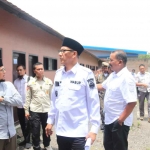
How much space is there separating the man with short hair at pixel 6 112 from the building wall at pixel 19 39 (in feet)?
10.2

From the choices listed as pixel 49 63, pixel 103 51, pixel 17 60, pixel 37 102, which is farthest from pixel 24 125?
pixel 103 51

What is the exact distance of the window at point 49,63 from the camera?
33.2 ft

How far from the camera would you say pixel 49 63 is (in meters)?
10.6

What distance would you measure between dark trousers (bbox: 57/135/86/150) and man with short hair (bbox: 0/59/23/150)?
0.87 meters

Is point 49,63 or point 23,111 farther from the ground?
point 49,63

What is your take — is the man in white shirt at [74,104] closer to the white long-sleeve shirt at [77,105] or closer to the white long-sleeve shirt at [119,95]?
the white long-sleeve shirt at [77,105]

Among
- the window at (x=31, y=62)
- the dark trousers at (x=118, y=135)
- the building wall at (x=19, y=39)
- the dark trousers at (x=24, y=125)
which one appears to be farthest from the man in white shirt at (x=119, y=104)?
the window at (x=31, y=62)

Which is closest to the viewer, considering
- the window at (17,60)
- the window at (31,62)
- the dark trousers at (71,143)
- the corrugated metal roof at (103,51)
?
the dark trousers at (71,143)

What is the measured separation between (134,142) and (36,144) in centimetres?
236

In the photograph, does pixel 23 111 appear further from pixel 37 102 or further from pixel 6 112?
pixel 6 112

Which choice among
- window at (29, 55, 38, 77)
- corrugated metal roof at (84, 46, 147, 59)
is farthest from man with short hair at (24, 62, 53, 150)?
corrugated metal roof at (84, 46, 147, 59)

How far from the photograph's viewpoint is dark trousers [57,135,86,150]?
97.6 inches

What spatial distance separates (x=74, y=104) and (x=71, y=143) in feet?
1.40

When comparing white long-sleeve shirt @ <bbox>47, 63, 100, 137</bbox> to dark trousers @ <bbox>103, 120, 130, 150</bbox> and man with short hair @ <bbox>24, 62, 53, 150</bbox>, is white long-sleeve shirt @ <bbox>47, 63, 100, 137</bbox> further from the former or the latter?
man with short hair @ <bbox>24, 62, 53, 150</bbox>
